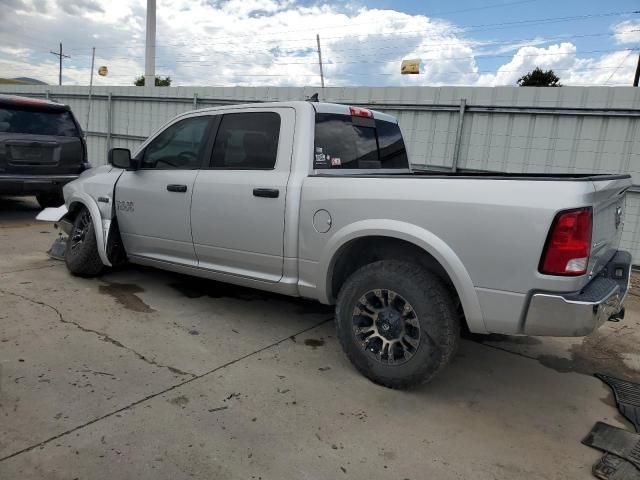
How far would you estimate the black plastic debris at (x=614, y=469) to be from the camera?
7.69ft

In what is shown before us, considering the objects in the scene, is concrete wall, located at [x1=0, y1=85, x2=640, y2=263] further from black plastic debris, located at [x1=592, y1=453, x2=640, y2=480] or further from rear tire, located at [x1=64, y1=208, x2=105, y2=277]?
black plastic debris, located at [x1=592, y1=453, x2=640, y2=480]

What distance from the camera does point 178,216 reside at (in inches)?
163

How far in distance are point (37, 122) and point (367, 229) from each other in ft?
21.8

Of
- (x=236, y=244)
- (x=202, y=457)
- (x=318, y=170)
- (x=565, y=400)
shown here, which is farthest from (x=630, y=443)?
(x=236, y=244)

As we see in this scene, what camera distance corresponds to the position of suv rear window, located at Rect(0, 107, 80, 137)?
7.15m

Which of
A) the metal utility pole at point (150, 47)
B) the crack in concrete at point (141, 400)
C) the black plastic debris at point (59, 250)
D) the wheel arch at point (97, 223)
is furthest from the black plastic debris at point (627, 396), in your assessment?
the metal utility pole at point (150, 47)

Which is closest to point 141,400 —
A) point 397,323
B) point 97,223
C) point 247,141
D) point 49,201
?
point 397,323

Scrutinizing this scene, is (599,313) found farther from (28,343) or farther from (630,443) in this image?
(28,343)

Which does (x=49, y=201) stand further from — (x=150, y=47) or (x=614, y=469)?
(x=150, y=47)

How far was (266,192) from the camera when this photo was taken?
3.52 metres

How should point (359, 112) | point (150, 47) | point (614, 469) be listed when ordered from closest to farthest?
point (614, 469) < point (359, 112) < point (150, 47)

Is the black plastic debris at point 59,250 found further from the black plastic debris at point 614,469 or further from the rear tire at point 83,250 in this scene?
the black plastic debris at point 614,469

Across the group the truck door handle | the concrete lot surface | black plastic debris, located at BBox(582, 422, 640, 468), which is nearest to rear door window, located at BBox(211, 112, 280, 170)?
the truck door handle

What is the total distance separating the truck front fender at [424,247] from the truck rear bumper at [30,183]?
19.8 ft
